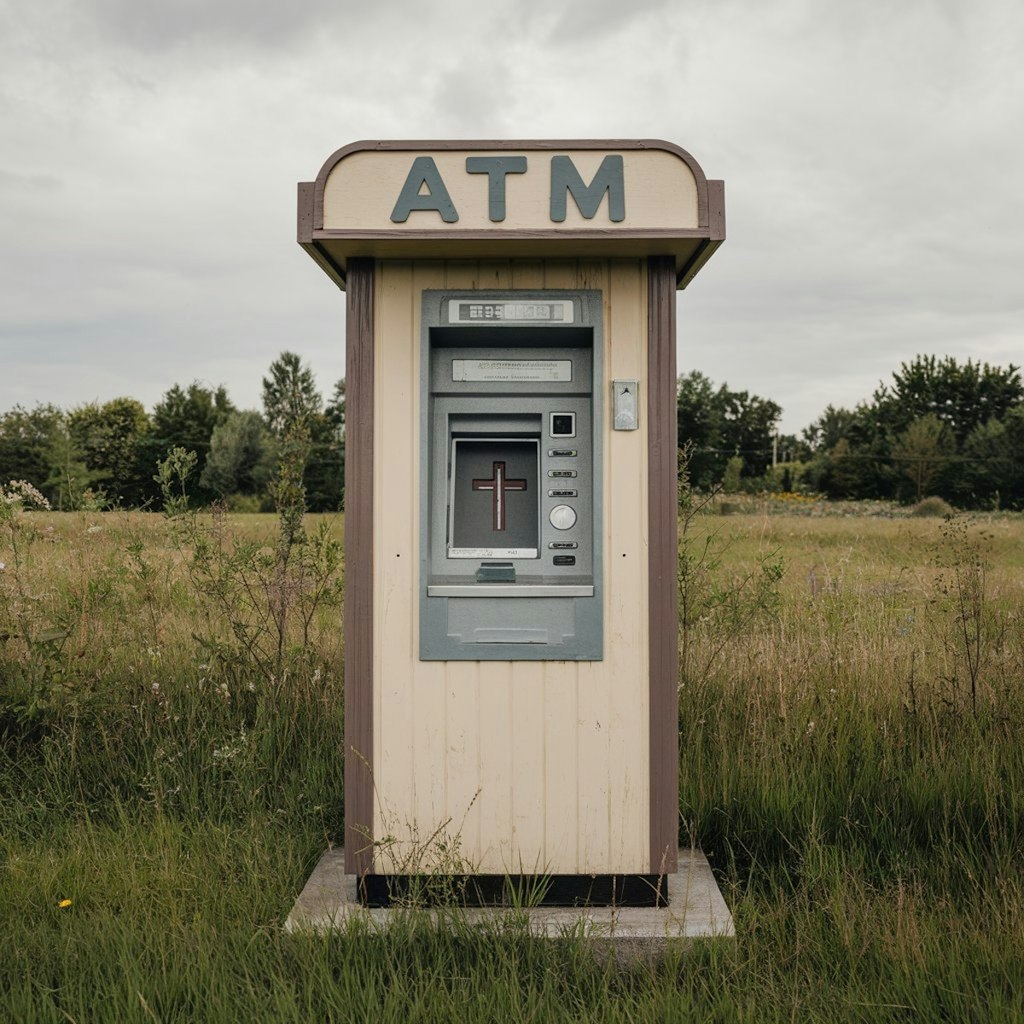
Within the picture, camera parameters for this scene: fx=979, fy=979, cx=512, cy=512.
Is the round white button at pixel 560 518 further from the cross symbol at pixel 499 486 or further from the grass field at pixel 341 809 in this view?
the grass field at pixel 341 809

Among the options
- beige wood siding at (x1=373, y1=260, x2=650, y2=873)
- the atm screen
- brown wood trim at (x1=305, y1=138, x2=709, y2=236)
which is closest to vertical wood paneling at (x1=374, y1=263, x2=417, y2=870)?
beige wood siding at (x1=373, y1=260, x2=650, y2=873)

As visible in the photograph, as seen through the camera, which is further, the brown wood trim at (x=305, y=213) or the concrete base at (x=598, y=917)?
the brown wood trim at (x=305, y=213)

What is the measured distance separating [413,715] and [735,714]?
2114mm

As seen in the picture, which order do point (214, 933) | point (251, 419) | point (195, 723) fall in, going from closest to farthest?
point (214, 933), point (195, 723), point (251, 419)

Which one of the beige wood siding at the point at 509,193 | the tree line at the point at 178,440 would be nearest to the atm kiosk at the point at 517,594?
the beige wood siding at the point at 509,193

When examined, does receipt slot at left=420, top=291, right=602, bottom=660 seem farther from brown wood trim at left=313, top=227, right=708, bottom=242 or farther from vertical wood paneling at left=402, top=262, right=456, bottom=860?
brown wood trim at left=313, top=227, right=708, bottom=242

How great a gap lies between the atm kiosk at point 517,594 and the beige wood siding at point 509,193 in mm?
118

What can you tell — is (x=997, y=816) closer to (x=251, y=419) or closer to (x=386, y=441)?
(x=386, y=441)

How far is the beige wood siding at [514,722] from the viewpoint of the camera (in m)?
3.53

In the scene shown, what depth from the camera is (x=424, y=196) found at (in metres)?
3.39

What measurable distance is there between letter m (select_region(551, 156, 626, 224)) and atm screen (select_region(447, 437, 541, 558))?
0.83 meters

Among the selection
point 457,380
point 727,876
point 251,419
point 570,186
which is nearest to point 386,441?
point 457,380

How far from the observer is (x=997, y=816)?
395 centimetres

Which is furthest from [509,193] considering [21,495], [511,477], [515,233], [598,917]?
[21,495]
